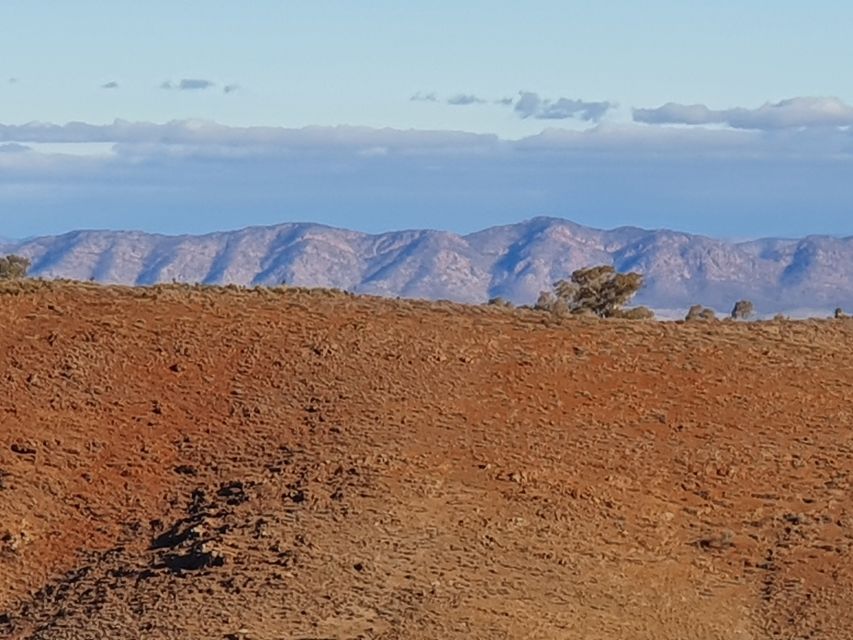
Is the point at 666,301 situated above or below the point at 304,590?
below

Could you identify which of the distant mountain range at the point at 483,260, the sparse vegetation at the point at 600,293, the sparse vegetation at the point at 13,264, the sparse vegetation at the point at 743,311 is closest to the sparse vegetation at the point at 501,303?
the sparse vegetation at the point at 600,293

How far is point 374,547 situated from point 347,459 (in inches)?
106

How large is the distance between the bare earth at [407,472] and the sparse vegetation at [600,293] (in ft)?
39.2

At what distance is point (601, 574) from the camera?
78.6 feet

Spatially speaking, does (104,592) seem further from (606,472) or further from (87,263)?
(87,263)

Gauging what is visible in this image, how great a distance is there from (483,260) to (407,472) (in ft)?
452

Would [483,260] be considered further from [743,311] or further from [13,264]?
[13,264]

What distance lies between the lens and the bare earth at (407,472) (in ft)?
75.8

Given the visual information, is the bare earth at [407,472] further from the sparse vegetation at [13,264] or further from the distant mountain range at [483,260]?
the distant mountain range at [483,260]

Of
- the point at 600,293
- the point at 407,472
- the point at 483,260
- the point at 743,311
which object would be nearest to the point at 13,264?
the point at 600,293

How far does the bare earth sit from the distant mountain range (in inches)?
4061

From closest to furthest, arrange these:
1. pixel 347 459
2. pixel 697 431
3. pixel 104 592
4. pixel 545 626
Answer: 1. pixel 545 626
2. pixel 104 592
3. pixel 347 459
4. pixel 697 431

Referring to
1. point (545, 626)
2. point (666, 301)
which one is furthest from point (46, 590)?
point (666, 301)

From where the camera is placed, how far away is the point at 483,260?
16350 cm
